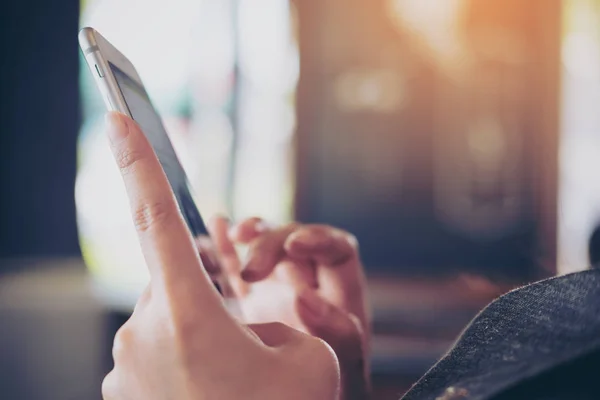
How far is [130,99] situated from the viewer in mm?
578

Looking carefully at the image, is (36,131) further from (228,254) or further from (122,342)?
(122,342)

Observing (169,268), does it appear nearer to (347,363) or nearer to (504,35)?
(347,363)

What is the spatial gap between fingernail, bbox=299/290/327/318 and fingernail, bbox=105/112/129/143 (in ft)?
1.17

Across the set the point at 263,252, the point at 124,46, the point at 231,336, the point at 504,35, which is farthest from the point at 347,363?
the point at 504,35

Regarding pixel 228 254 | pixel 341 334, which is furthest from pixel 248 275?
pixel 228 254

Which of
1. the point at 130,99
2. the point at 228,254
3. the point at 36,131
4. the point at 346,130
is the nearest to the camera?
the point at 130,99

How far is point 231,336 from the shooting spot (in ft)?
1.38

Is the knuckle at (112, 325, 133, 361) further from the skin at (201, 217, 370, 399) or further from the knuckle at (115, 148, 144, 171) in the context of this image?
the skin at (201, 217, 370, 399)

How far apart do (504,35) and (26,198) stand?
246 cm

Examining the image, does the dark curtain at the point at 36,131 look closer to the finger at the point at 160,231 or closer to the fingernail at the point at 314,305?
the fingernail at the point at 314,305

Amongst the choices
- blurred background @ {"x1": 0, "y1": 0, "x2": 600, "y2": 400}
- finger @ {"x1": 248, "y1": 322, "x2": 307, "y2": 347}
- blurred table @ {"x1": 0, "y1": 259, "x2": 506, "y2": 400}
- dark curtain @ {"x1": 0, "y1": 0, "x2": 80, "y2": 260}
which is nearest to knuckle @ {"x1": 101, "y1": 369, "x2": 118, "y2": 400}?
finger @ {"x1": 248, "y1": 322, "x2": 307, "y2": 347}

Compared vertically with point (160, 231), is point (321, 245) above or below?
below

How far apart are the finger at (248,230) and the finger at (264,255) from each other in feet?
0.25

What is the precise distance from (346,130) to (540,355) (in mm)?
2702
